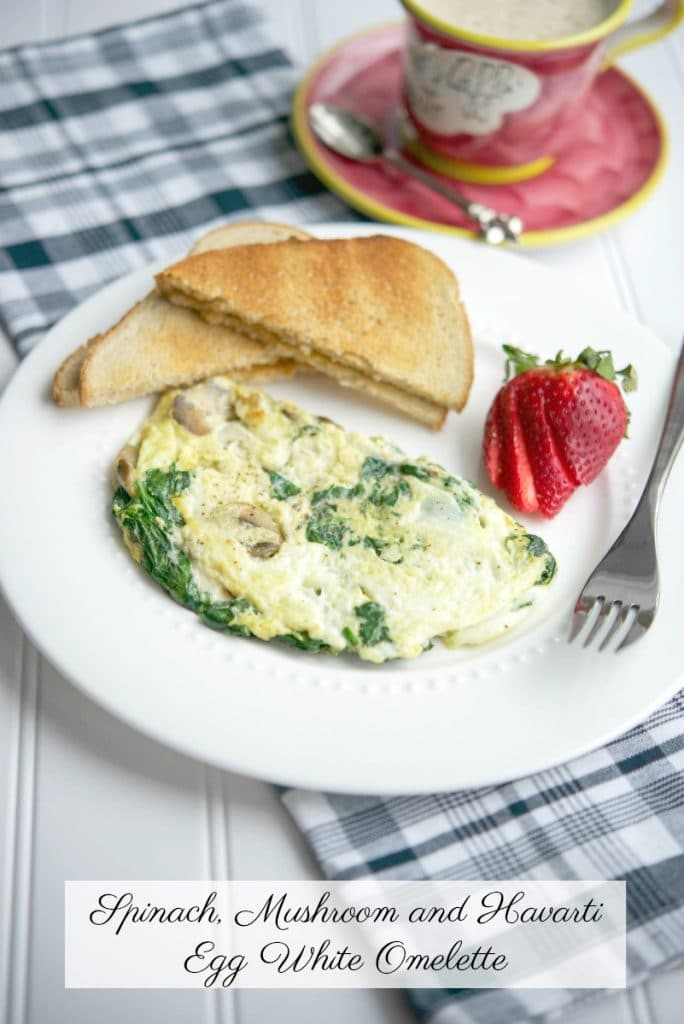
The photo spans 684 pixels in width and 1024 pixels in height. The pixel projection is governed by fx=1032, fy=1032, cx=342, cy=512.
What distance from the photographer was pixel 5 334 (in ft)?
9.03

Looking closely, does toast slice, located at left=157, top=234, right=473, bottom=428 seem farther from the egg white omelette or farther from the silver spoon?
the silver spoon

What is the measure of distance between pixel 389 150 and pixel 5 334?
1.30 m

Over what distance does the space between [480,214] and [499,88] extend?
1.13 feet

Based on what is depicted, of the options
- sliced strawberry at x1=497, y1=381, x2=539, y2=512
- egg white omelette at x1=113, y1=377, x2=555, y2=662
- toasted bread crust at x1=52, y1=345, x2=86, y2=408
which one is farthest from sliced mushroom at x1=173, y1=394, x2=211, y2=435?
sliced strawberry at x1=497, y1=381, x2=539, y2=512

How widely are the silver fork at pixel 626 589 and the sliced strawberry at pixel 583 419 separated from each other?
147 mm

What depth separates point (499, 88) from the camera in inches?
114

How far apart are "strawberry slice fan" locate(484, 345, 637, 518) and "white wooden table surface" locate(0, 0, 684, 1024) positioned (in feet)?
2.88

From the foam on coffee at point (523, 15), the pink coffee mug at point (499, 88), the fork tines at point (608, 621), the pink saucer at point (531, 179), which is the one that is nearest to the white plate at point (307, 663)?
the fork tines at point (608, 621)

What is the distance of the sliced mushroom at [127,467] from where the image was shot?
2.21m

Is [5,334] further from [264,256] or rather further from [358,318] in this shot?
[358,318]

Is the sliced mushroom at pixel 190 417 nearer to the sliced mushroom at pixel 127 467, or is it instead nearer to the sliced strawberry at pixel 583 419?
the sliced mushroom at pixel 127 467

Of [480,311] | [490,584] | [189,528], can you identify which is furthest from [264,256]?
[490,584]

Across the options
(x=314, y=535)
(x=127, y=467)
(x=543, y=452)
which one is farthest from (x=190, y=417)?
(x=543, y=452)

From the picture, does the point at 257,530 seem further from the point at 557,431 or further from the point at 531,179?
the point at 531,179
